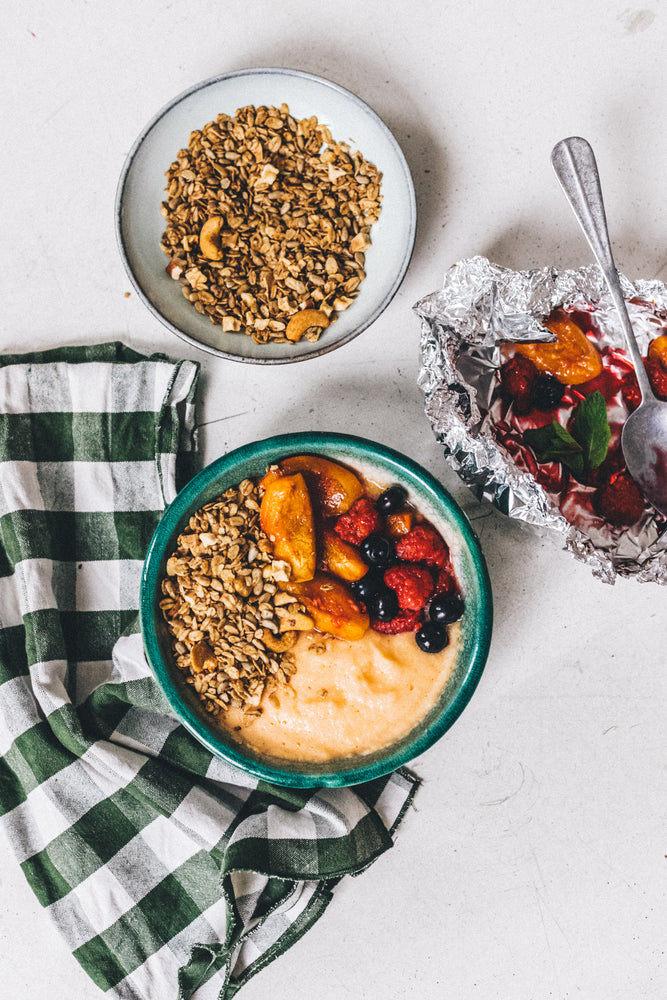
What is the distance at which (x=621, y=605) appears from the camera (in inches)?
45.0

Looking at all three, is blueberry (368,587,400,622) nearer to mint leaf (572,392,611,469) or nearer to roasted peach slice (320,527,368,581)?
roasted peach slice (320,527,368,581)

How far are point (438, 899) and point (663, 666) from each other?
481 mm

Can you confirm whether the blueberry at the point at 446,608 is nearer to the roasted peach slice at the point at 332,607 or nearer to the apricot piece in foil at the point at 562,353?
the roasted peach slice at the point at 332,607

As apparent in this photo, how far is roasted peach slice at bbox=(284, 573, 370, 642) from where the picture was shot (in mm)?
960

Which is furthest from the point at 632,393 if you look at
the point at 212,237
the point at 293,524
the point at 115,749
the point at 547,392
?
the point at 115,749

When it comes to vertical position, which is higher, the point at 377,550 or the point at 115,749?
the point at 377,550

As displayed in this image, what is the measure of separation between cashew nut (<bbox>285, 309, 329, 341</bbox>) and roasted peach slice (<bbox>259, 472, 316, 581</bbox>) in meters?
0.20

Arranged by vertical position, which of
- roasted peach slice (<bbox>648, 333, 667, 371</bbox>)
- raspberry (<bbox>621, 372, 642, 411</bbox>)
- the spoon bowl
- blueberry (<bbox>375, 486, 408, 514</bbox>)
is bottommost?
blueberry (<bbox>375, 486, 408, 514</bbox>)

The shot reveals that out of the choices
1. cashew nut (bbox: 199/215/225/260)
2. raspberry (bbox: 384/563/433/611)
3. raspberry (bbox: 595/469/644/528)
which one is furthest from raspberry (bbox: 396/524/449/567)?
cashew nut (bbox: 199/215/225/260)

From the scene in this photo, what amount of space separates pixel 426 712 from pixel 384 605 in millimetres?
158

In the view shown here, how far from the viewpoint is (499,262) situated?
3.70 feet

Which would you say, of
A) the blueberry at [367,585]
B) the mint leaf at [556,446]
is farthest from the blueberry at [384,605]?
the mint leaf at [556,446]

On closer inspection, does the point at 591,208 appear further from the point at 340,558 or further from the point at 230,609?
the point at 230,609

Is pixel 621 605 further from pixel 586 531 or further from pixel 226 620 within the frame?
pixel 226 620
